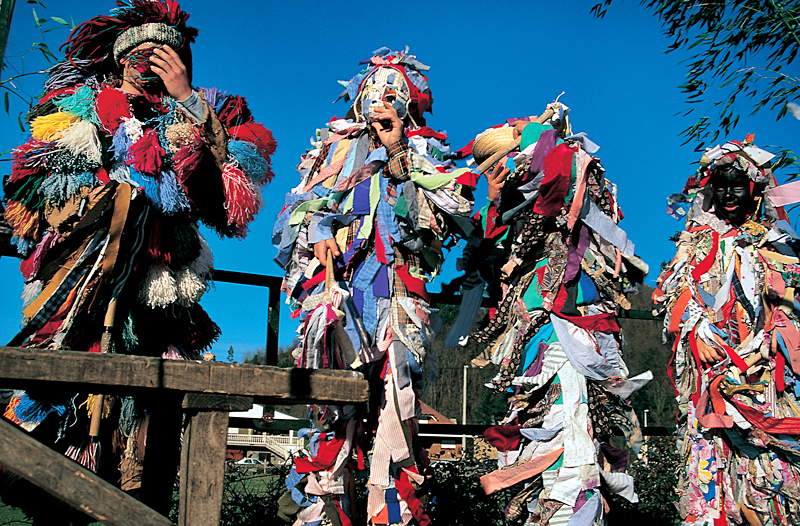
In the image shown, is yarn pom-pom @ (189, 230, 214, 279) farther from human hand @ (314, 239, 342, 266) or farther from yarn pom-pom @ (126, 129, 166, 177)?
human hand @ (314, 239, 342, 266)

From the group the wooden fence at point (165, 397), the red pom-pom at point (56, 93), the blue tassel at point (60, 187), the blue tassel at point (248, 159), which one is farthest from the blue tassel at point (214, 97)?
the wooden fence at point (165, 397)

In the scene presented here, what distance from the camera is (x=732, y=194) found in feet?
11.5

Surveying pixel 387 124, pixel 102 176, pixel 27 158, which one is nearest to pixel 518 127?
pixel 387 124

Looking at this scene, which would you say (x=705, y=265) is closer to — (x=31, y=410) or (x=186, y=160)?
(x=186, y=160)

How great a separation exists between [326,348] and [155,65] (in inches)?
A: 58.7

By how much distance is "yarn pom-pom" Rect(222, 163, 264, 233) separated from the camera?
9.80 feet

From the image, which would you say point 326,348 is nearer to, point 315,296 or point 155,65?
point 315,296

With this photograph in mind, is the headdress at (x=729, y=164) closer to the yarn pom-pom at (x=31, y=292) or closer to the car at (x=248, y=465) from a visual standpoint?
the car at (x=248, y=465)

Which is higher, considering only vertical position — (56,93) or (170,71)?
(170,71)

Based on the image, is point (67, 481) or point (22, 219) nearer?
point (67, 481)

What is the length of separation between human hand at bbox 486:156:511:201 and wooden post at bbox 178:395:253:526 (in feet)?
5.82

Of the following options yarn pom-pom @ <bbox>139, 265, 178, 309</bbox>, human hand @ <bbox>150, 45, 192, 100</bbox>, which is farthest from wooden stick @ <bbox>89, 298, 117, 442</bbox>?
human hand @ <bbox>150, 45, 192, 100</bbox>

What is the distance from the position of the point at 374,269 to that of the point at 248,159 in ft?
2.53

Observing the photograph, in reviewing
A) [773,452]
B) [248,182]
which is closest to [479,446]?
[773,452]
